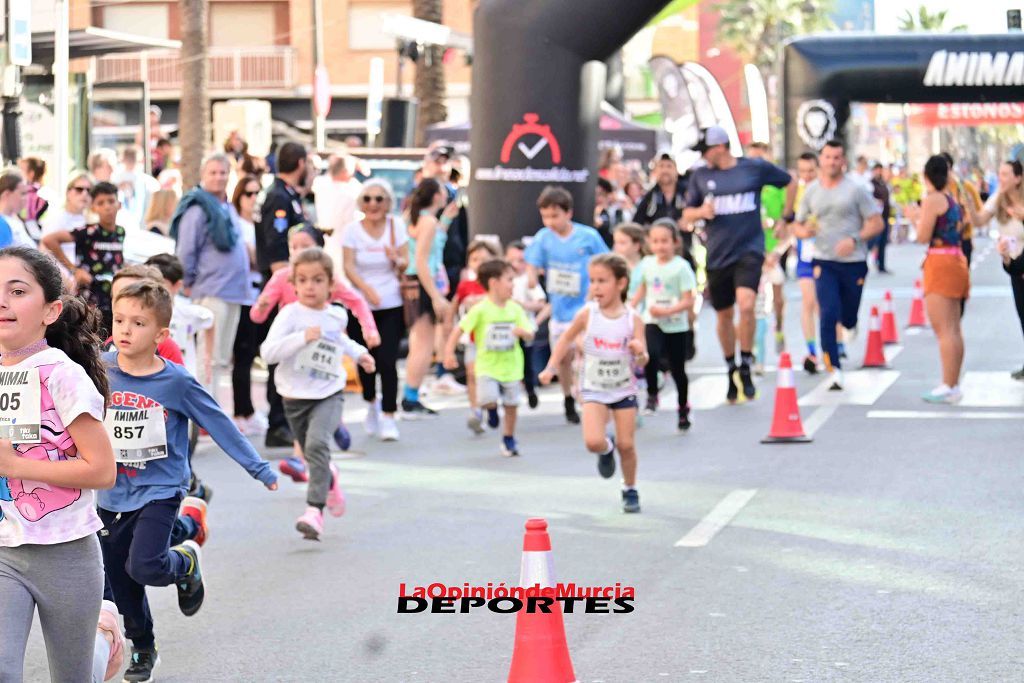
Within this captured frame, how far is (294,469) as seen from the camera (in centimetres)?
905

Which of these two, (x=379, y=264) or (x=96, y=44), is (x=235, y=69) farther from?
(x=379, y=264)

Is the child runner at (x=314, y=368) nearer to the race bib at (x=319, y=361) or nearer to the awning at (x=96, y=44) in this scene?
the race bib at (x=319, y=361)

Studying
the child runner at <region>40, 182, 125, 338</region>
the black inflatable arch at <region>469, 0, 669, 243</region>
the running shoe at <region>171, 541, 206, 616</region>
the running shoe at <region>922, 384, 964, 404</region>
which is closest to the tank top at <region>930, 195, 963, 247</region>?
the running shoe at <region>922, 384, 964, 404</region>

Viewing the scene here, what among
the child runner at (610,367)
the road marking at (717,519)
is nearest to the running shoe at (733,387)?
the road marking at (717,519)

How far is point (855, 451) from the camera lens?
11.5 metres

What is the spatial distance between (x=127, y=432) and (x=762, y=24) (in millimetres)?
75438

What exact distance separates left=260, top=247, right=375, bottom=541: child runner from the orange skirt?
5.66 m

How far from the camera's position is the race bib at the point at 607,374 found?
31.4 ft

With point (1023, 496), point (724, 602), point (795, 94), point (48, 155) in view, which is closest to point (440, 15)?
point (795, 94)

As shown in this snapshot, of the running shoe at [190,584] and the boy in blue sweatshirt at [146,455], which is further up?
the boy in blue sweatshirt at [146,455]

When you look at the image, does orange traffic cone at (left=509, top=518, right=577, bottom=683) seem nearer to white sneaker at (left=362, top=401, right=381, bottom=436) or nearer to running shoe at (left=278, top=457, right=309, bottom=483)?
running shoe at (left=278, top=457, right=309, bottom=483)

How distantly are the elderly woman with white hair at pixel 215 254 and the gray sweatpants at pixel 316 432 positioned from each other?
3.46 m

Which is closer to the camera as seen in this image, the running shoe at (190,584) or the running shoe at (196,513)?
the running shoe at (190,584)

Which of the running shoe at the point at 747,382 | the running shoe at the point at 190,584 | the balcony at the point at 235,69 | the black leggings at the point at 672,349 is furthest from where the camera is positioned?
the balcony at the point at 235,69
